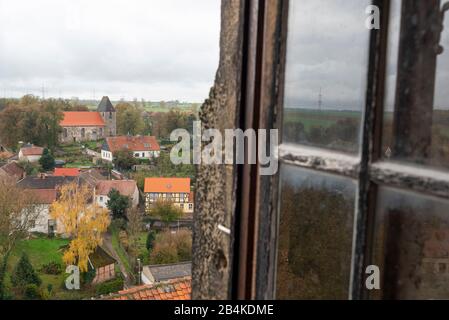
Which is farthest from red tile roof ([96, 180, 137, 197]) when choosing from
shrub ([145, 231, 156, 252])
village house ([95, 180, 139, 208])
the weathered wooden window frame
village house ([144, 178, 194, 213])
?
the weathered wooden window frame

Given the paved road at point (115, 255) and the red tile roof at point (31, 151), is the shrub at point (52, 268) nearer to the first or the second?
the paved road at point (115, 255)

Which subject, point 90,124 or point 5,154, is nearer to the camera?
point 5,154

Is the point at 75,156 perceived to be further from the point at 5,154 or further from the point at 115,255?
the point at 115,255

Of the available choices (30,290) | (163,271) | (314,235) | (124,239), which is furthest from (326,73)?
(124,239)

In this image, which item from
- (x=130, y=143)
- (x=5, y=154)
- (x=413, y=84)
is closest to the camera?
(x=413, y=84)

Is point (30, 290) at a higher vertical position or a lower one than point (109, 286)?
higher
